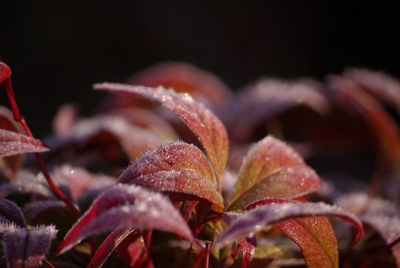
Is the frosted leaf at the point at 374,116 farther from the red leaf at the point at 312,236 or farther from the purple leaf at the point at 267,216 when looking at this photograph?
the purple leaf at the point at 267,216

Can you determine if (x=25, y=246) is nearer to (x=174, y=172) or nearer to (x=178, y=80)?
(x=174, y=172)

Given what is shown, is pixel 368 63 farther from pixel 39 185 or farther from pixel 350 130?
pixel 39 185

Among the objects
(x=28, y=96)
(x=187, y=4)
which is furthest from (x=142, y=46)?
(x=28, y=96)

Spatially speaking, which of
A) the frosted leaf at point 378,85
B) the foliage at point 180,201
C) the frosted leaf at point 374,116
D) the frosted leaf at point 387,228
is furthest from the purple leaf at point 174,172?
the frosted leaf at point 378,85

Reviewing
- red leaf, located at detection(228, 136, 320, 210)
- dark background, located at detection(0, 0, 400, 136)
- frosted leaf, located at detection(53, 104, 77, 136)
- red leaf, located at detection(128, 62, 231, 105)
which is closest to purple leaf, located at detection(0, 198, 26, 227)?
red leaf, located at detection(228, 136, 320, 210)

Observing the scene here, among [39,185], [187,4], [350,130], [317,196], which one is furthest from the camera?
[187,4]

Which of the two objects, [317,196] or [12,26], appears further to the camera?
[12,26]
